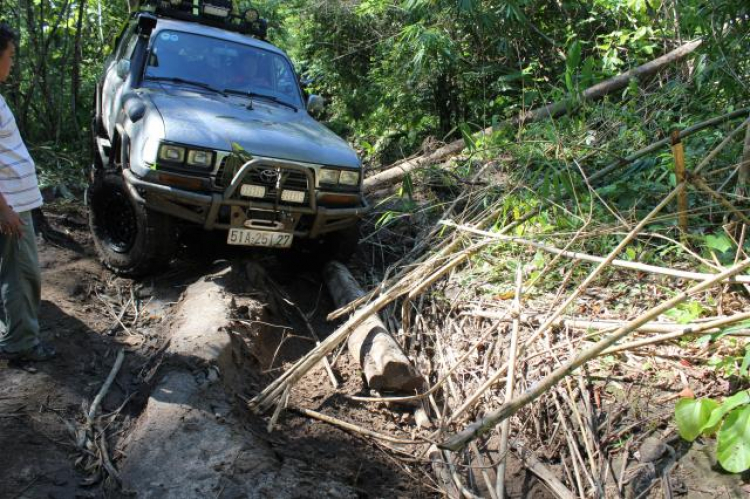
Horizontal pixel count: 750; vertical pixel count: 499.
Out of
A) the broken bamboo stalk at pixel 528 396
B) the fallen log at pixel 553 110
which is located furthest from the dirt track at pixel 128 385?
the fallen log at pixel 553 110

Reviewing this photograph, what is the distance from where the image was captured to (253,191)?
4.96 meters

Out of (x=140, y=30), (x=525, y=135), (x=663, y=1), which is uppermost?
(x=663, y=1)

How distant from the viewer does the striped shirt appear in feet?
12.0

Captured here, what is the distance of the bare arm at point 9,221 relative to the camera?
353 cm

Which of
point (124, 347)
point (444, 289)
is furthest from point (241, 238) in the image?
point (444, 289)

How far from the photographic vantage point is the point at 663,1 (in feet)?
25.3

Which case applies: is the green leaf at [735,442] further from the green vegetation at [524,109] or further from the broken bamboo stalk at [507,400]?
the broken bamboo stalk at [507,400]

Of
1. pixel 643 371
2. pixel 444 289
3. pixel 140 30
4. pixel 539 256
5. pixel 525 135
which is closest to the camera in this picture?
pixel 643 371

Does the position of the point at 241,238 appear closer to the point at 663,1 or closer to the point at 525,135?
the point at 525,135

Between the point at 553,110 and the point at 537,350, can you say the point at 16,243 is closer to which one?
the point at 537,350

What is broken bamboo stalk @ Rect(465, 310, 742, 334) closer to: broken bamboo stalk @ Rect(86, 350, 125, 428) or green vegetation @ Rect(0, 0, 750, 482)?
green vegetation @ Rect(0, 0, 750, 482)

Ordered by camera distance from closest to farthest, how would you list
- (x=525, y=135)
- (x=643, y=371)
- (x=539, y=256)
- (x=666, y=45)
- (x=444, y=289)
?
(x=643, y=371)
(x=539, y=256)
(x=444, y=289)
(x=525, y=135)
(x=666, y=45)

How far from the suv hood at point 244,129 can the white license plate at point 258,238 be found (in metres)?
0.59

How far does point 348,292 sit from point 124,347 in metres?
1.76
